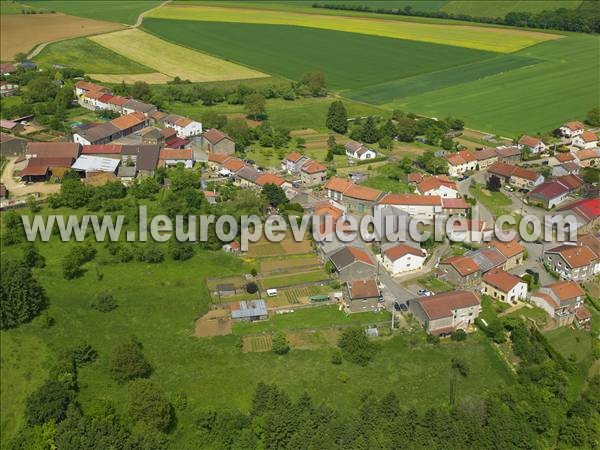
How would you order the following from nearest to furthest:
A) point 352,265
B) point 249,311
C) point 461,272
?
point 249,311
point 461,272
point 352,265

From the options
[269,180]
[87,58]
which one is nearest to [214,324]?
[269,180]

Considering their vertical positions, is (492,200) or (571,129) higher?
(571,129)

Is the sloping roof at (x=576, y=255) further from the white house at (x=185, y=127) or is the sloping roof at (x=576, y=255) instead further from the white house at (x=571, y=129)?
the white house at (x=185, y=127)

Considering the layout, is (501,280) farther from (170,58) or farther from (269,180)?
(170,58)

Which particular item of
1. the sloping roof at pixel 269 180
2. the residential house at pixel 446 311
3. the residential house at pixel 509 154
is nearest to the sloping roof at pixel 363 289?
the residential house at pixel 446 311

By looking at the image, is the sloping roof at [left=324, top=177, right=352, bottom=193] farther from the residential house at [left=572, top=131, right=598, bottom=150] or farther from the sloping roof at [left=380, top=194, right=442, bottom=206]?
the residential house at [left=572, top=131, right=598, bottom=150]

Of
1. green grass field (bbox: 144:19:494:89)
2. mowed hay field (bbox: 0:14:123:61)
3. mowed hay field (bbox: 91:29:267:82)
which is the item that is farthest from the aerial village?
mowed hay field (bbox: 0:14:123:61)

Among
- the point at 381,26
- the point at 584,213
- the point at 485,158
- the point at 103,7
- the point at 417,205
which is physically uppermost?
the point at 584,213

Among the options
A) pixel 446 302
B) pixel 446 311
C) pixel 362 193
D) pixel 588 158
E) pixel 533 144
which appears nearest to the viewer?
pixel 446 311
